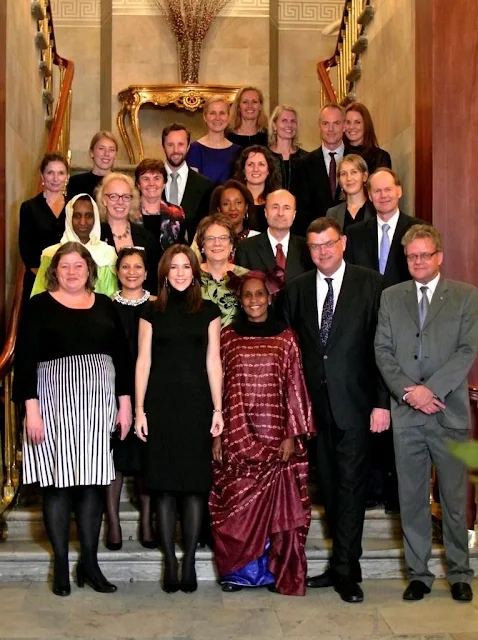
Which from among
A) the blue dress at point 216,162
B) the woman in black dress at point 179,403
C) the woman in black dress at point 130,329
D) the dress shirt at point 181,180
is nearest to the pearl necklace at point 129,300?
the woman in black dress at point 130,329

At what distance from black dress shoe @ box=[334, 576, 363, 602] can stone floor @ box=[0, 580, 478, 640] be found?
3 cm

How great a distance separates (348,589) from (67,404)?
1533mm

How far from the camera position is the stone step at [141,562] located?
191 inches

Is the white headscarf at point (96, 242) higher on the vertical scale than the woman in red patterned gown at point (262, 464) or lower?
higher

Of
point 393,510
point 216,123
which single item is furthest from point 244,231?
point 393,510

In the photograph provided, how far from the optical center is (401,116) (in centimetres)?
675

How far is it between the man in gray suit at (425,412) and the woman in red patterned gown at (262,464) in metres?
0.44

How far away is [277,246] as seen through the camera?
5383mm

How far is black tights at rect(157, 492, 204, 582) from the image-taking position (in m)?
4.64

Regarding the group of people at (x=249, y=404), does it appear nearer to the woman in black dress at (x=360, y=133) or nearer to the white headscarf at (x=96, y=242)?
the white headscarf at (x=96, y=242)

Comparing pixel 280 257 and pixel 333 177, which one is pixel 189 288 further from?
pixel 333 177

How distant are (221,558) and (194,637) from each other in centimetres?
66

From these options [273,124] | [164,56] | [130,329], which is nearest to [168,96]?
[164,56]

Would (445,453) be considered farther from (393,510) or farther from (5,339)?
(5,339)
